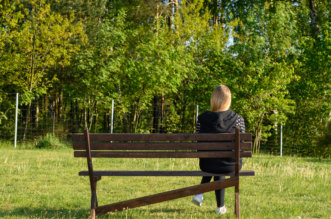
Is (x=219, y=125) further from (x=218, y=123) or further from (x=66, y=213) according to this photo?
(x=66, y=213)

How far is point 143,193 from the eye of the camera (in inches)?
211

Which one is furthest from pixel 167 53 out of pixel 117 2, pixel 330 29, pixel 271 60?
pixel 117 2

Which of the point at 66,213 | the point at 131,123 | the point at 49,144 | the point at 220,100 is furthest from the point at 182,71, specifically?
the point at 66,213

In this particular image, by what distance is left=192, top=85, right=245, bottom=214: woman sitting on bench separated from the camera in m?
3.90

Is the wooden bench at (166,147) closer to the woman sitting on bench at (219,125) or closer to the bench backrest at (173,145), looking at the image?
the bench backrest at (173,145)

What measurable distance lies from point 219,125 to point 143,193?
6.39 ft

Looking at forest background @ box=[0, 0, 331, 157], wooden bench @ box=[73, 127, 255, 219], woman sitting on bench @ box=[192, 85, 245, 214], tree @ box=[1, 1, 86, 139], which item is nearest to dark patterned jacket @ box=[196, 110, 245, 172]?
woman sitting on bench @ box=[192, 85, 245, 214]

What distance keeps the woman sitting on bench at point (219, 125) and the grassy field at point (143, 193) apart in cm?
41

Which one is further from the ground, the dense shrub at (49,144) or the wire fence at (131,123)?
the wire fence at (131,123)

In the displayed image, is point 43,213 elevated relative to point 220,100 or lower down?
lower down

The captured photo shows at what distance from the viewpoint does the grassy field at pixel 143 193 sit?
4.16 metres

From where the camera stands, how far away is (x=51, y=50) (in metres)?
16.6

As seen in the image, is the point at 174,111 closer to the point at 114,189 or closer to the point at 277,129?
the point at 277,129

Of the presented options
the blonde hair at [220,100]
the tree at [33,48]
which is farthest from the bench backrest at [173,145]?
the tree at [33,48]
